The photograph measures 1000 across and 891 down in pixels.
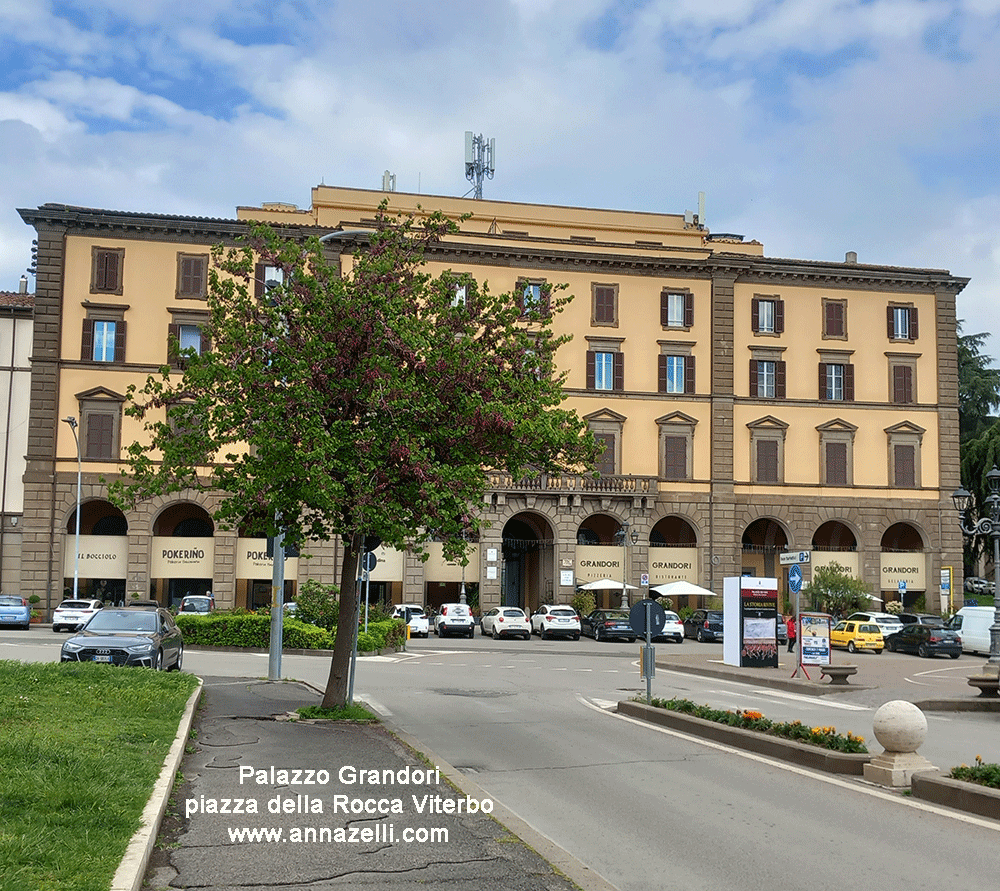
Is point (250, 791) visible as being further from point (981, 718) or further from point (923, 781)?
point (981, 718)

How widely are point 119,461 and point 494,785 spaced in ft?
142

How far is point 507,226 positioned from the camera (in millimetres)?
58438

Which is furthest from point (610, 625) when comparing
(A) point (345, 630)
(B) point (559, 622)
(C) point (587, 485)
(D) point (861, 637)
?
(A) point (345, 630)

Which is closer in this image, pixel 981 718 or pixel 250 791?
pixel 250 791

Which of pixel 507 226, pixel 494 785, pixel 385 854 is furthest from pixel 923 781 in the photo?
pixel 507 226

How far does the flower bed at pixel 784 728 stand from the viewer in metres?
12.8

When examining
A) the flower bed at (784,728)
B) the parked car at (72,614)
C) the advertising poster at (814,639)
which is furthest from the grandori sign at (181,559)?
the flower bed at (784,728)

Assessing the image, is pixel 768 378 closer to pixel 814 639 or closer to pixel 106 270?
pixel 814 639

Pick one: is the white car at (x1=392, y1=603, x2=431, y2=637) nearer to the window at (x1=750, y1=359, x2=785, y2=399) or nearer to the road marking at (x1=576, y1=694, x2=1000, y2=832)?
A: the window at (x1=750, y1=359, x2=785, y2=399)

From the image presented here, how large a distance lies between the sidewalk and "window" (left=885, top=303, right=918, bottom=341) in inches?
2010

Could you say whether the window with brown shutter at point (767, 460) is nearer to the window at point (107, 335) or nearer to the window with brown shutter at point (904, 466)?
the window with brown shutter at point (904, 466)

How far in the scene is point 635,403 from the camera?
186 ft

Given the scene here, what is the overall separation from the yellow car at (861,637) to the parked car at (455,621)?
47.9 feet

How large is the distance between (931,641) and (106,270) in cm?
3858
